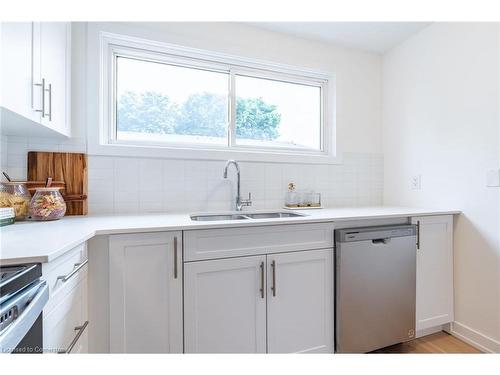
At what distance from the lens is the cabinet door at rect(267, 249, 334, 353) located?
52.9 inches

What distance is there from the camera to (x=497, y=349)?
5.06 ft

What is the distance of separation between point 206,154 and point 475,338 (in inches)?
89.2

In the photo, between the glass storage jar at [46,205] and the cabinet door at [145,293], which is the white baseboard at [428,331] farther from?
the glass storage jar at [46,205]

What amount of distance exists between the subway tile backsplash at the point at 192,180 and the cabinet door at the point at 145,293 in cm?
62

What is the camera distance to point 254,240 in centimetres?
132

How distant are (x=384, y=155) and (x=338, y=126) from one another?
0.58 metres

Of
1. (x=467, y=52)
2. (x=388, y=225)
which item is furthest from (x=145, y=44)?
(x=467, y=52)

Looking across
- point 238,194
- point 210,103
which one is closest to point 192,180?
point 238,194

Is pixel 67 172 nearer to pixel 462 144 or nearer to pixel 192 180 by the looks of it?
pixel 192 180

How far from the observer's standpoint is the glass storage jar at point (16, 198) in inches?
49.2

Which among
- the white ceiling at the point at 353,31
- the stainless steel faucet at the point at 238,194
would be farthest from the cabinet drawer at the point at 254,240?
the white ceiling at the point at 353,31

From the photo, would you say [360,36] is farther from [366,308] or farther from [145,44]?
[366,308]

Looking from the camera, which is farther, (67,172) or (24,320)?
(67,172)

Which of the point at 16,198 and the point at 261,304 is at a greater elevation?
the point at 16,198
